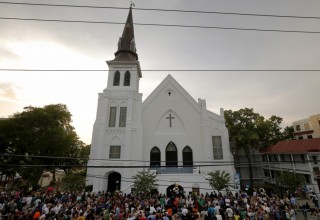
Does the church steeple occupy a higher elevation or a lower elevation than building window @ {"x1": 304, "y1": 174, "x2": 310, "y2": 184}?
higher

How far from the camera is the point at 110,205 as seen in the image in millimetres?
13227

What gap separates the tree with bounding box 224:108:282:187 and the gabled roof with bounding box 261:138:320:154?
1589 millimetres

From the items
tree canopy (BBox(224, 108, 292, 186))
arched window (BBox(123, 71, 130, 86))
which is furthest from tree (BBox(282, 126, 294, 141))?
arched window (BBox(123, 71, 130, 86))

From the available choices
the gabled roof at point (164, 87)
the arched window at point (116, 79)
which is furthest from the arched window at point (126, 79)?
the gabled roof at point (164, 87)

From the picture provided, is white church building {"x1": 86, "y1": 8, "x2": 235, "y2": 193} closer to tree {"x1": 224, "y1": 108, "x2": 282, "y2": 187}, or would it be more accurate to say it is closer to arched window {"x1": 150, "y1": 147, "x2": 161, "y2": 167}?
arched window {"x1": 150, "y1": 147, "x2": 161, "y2": 167}

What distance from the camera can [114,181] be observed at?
21.5 m

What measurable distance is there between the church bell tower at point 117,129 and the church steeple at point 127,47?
12.5 inches

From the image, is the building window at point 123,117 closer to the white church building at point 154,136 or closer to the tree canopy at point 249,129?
the white church building at point 154,136

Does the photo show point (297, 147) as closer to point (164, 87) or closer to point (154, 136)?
point (154, 136)

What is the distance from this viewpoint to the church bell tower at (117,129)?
2098 centimetres

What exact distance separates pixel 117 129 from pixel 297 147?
26.4 metres

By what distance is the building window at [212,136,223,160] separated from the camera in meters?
23.2

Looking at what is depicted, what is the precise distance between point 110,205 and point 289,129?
43.8 m

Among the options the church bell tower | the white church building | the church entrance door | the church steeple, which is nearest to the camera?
the white church building
